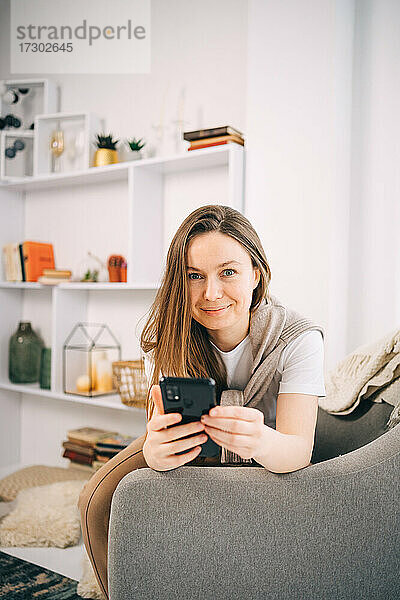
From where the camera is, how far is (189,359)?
133cm

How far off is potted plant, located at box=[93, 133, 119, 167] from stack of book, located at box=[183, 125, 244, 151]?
1.56 feet

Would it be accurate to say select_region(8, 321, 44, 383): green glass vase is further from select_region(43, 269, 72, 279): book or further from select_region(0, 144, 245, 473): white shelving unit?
select_region(43, 269, 72, 279): book

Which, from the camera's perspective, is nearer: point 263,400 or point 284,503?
point 284,503

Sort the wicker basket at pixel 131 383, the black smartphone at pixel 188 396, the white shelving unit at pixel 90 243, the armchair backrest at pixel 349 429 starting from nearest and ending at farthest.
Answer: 1. the black smartphone at pixel 188 396
2. the armchair backrest at pixel 349 429
3. the wicker basket at pixel 131 383
4. the white shelving unit at pixel 90 243

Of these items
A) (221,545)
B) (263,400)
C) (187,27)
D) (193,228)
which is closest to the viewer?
(221,545)

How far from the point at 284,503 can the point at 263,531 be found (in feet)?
0.19

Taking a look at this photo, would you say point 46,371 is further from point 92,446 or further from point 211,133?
point 211,133

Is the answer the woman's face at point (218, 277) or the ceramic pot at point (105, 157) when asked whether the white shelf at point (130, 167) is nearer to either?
the ceramic pot at point (105, 157)

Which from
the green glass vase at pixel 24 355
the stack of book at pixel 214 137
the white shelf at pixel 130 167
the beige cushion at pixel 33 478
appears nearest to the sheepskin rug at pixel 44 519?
the beige cushion at pixel 33 478

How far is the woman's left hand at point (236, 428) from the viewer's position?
0.96 metres

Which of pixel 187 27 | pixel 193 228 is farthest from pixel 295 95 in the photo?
pixel 193 228

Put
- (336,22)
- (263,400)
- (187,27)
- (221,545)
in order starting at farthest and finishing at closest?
(187,27), (336,22), (263,400), (221,545)

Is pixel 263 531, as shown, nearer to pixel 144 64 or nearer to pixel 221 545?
pixel 221 545

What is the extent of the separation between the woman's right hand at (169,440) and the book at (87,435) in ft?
5.85
